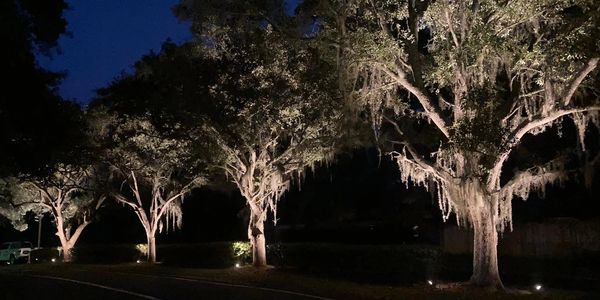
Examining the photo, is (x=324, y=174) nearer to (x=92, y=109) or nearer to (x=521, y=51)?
(x=92, y=109)

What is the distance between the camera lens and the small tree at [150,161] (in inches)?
1203

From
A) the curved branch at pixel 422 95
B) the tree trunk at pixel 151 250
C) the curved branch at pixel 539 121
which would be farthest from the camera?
the tree trunk at pixel 151 250

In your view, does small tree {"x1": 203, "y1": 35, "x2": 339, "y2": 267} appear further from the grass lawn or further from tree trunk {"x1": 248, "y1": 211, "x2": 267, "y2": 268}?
the grass lawn

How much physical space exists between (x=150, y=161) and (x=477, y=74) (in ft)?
64.7

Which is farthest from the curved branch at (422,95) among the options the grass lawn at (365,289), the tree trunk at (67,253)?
the tree trunk at (67,253)

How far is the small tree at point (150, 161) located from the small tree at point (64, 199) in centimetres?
316

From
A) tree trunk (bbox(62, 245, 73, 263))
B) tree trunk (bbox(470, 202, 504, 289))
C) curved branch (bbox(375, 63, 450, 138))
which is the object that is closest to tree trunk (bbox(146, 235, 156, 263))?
tree trunk (bbox(62, 245, 73, 263))

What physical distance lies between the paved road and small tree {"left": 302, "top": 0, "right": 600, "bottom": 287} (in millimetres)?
5063

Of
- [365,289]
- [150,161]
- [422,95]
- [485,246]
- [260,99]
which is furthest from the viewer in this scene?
[150,161]

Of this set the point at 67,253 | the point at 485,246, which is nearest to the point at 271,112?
the point at 485,246

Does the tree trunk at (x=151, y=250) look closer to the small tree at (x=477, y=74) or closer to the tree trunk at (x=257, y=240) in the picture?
the tree trunk at (x=257, y=240)

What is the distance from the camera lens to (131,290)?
19.3 m

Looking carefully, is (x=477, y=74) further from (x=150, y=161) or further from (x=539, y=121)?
(x=150, y=161)

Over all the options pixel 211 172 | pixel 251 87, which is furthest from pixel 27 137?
pixel 211 172
